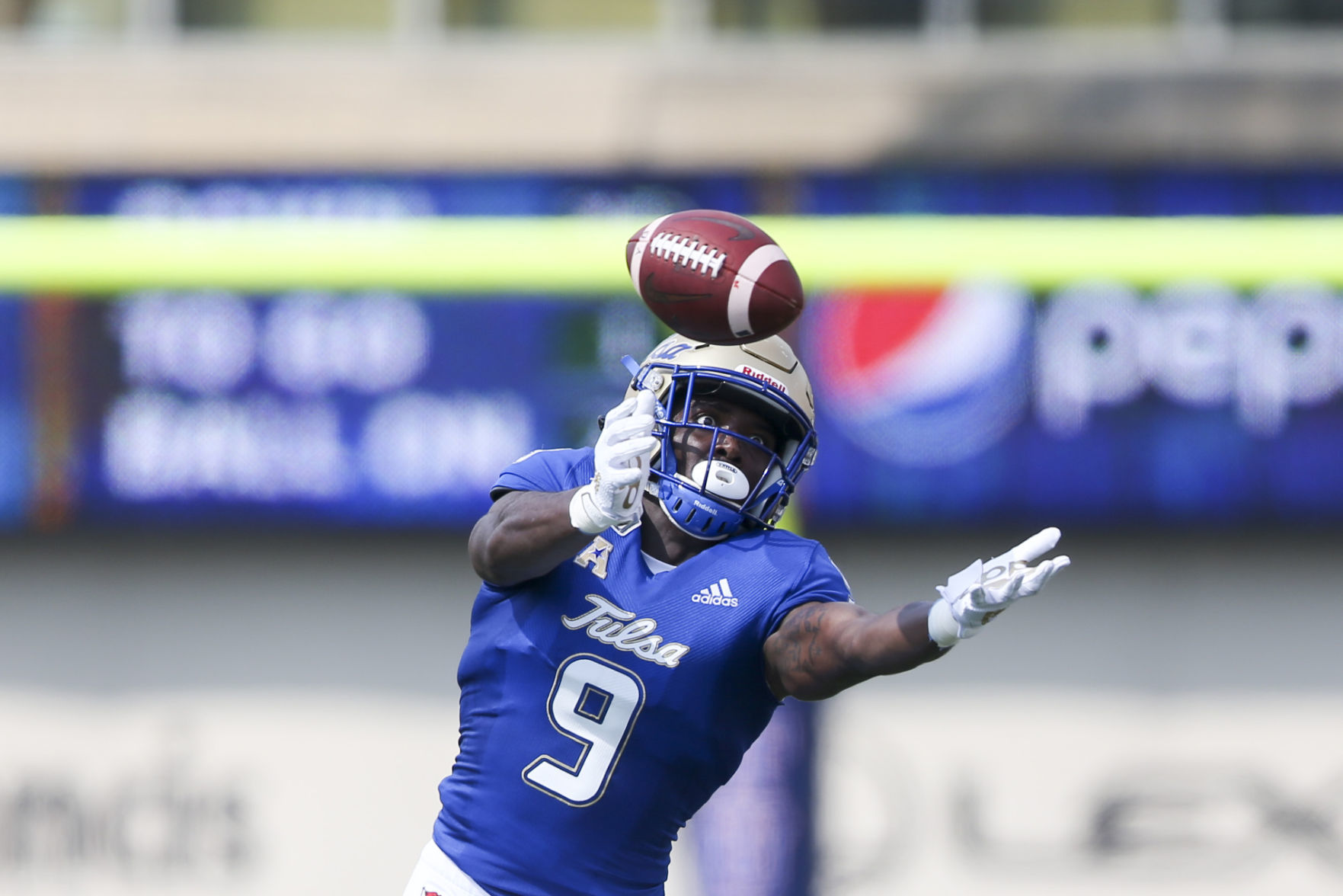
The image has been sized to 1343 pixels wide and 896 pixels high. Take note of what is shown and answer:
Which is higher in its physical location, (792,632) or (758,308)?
(758,308)

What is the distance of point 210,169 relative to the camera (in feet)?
24.1

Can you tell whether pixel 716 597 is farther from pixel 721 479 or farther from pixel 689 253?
pixel 689 253

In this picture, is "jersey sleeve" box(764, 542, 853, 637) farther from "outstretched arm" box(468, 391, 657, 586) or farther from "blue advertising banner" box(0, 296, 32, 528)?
"blue advertising banner" box(0, 296, 32, 528)

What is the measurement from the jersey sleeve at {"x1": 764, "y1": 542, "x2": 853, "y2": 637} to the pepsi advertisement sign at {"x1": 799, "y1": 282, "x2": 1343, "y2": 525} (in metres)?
4.27

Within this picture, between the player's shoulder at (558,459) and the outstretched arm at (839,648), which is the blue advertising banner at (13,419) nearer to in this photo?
the player's shoulder at (558,459)

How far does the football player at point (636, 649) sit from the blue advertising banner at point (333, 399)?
4.24m

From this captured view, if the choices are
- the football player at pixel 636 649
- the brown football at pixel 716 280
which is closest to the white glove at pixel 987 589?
the football player at pixel 636 649

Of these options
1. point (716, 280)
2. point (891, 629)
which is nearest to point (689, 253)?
point (716, 280)

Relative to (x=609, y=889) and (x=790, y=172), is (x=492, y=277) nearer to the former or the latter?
(x=790, y=172)

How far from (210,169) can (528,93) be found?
1.55m

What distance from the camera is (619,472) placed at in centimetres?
253

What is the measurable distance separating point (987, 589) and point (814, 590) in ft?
2.05

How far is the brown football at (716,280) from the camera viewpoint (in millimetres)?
2963

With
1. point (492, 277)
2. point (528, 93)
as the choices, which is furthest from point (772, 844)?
point (528, 93)
